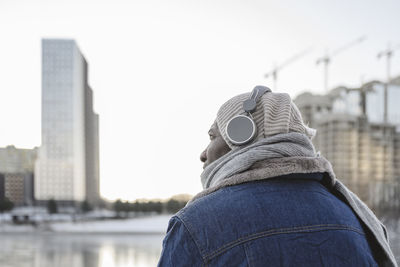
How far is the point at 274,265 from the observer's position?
98 centimetres

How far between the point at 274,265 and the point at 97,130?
140 m

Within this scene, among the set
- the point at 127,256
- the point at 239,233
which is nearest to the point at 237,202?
the point at 239,233

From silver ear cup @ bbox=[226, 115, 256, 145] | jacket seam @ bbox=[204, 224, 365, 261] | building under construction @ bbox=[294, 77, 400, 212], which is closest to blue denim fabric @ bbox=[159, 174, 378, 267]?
jacket seam @ bbox=[204, 224, 365, 261]

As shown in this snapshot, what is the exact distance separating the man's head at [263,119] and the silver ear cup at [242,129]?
0.11 ft

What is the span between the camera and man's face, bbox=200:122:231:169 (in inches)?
51.2

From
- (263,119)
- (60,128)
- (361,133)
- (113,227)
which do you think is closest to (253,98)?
(263,119)

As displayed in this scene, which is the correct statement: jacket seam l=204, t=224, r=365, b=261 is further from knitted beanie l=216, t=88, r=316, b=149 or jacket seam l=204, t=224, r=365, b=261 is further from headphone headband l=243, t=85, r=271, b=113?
headphone headband l=243, t=85, r=271, b=113

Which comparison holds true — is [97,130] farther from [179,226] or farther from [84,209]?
[179,226]

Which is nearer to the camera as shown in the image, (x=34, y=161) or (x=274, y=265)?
(x=274, y=265)

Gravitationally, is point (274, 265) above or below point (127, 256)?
above

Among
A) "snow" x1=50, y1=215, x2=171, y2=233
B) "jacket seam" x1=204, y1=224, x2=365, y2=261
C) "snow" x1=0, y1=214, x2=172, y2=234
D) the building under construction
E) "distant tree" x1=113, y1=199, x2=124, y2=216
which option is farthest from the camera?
the building under construction

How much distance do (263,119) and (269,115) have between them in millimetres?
26

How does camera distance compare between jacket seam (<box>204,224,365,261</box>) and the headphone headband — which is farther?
the headphone headband

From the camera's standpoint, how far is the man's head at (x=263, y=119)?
1175 millimetres
